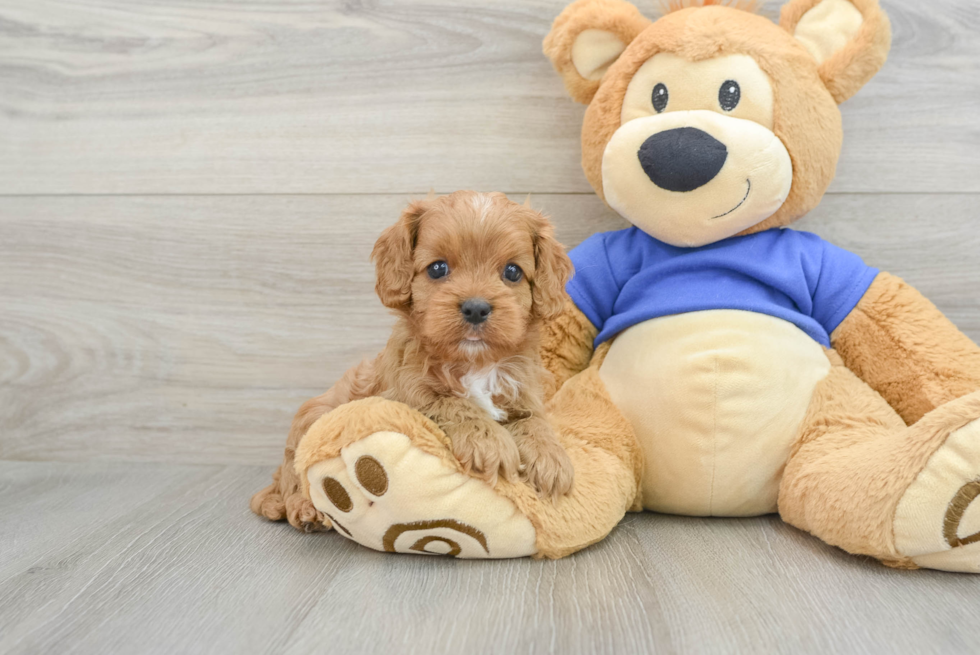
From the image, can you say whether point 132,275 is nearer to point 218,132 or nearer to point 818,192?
point 218,132

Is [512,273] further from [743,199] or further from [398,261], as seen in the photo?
[743,199]

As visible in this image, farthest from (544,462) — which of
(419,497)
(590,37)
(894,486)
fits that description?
(590,37)

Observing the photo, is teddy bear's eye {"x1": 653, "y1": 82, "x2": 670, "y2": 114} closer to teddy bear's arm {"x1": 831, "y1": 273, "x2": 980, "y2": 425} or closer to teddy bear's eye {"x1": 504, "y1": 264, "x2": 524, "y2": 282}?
teddy bear's eye {"x1": 504, "y1": 264, "x2": 524, "y2": 282}

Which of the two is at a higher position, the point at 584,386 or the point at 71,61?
the point at 71,61

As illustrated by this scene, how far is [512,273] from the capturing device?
52.0 inches

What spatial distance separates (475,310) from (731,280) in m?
0.64

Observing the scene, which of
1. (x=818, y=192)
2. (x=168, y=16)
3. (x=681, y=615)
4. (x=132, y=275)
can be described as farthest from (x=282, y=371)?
(x=818, y=192)

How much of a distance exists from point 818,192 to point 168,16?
172cm

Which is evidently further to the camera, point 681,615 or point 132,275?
point 132,275

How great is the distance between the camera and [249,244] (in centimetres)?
192

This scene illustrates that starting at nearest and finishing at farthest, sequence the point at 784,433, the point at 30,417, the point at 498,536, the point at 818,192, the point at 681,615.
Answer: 1. the point at 681,615
2. the point at 498,536
3. the point at 784,433
4. the point at 818,192
5. the point at 30,417

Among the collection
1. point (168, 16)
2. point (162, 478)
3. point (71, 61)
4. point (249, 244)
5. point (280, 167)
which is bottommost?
point (162, 478)

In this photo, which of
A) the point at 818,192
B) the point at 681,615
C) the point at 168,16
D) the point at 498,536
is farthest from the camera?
the point at 168,16

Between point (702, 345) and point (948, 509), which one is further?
point (702, 345)
